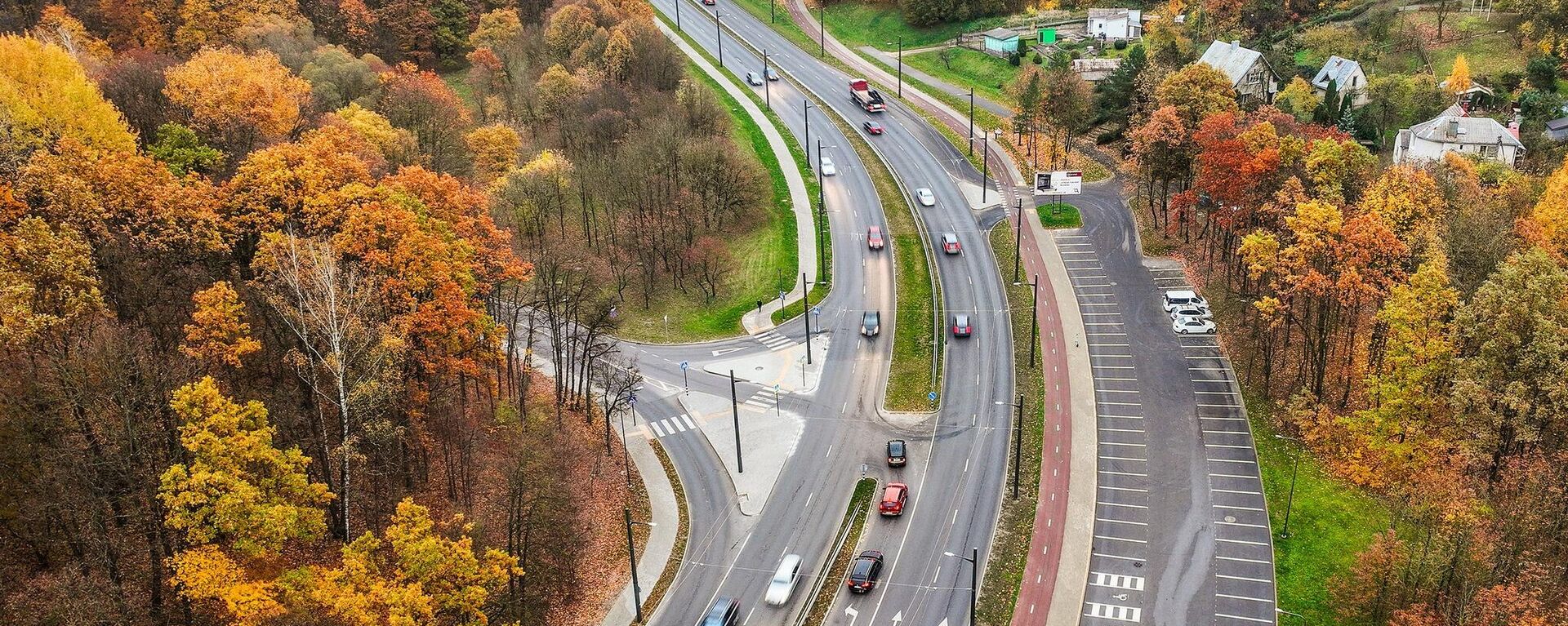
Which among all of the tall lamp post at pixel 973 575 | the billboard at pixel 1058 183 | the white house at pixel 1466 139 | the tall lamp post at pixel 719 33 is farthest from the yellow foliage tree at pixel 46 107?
the white house at pixel 1466 139

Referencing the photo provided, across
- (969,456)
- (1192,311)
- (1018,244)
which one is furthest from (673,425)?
(1192,311)

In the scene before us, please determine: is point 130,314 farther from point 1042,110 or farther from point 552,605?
point 1042,110

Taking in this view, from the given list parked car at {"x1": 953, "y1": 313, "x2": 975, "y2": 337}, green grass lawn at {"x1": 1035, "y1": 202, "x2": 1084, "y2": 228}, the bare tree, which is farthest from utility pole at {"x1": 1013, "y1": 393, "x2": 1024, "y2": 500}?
the bare tree

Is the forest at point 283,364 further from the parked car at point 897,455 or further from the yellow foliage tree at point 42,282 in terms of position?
the parked car at point 897,455

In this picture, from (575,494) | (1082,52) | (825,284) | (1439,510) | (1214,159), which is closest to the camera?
(1439,510)

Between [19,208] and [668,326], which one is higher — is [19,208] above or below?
above

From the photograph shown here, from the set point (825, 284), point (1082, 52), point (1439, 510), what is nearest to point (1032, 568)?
point (1439, 510)

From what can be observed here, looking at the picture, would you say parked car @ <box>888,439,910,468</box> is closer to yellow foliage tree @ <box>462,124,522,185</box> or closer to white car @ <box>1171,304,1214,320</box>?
white car @ <box>1171,304,1214,320</box>

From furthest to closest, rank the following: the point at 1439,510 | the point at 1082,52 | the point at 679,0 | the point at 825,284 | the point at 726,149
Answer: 1. the point at 679,0
2. the point at 1082,52
3. the point at 726,149
4. the point at 825,284
5. the point at 1439,510
